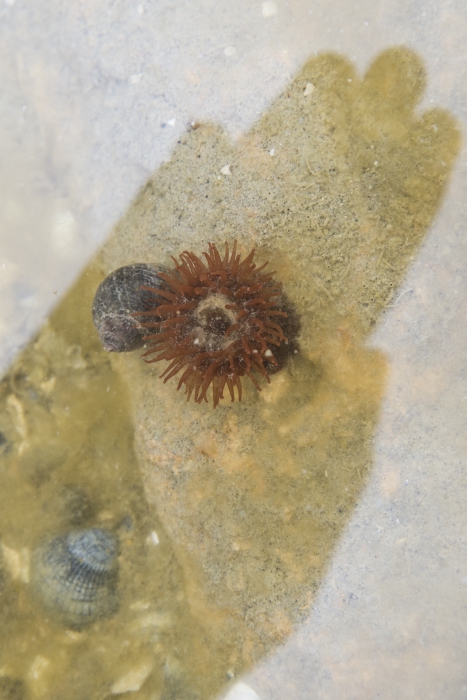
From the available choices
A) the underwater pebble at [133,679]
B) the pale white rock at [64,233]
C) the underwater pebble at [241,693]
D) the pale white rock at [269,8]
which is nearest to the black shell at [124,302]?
the pale white rock at [64,233]

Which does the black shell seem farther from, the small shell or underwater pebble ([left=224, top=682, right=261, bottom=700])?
underwater pebble ([left=224, top=682, right=261, bottom=700])

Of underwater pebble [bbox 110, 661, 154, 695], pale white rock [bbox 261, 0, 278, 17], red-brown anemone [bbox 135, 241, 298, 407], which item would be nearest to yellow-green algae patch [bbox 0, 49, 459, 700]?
underwater pebble [bbox 110, 661, 154, 695]

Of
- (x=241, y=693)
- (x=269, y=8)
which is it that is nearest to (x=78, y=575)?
(x=241, y=693)

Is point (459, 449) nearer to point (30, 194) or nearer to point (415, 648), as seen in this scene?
point (415, 648)

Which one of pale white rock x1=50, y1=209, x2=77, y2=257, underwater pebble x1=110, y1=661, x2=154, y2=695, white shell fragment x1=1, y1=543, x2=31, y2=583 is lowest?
white shell fragment x1=1, y1=543, x2=31, y2=583

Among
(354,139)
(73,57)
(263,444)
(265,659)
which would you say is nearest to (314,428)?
(263,444)

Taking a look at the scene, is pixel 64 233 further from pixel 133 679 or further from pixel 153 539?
pixel 133 679

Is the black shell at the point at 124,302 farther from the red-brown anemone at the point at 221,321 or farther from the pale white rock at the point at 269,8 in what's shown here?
the pale white rock at the point at 269,8
